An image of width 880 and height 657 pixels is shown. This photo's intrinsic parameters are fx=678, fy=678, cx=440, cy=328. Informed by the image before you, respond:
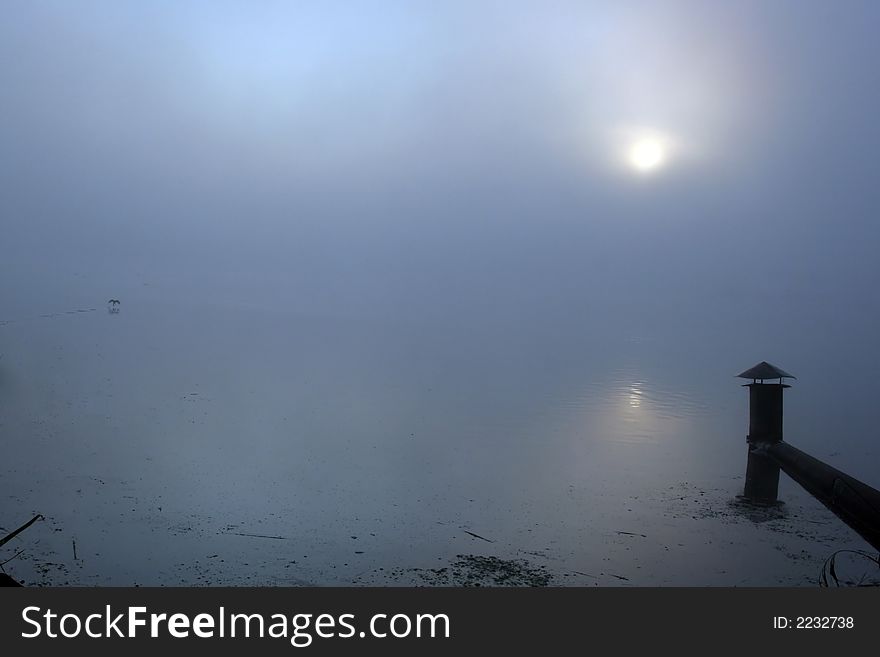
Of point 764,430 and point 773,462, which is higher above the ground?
point 764,430

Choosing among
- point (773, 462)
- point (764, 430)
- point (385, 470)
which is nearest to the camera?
point (773, 462)

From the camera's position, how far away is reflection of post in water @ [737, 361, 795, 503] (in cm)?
612

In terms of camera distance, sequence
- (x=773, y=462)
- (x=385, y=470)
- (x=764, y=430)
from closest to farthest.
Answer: (x=773, y=462)
(x=764, y=430)
(x=385, y=470)

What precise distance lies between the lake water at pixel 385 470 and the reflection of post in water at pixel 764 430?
0.23 m

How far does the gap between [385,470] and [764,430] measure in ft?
12.3

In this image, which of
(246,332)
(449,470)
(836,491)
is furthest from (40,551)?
(246,332)

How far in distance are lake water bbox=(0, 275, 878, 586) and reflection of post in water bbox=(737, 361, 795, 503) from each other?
0.23 meters

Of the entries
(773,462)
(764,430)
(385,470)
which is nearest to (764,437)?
(764,430)

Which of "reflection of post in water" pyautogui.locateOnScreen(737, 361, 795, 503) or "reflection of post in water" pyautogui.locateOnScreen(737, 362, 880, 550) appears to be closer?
"reflection of post in water" pyautogui.locateOnScreen(737, 362, 880, 550)

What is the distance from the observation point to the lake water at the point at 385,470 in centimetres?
469

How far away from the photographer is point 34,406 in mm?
9289

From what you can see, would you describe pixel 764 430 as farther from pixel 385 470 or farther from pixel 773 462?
pixel 385 470

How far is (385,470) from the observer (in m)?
7.25

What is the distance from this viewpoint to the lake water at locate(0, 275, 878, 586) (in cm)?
469
